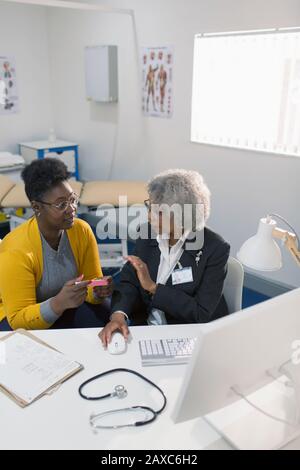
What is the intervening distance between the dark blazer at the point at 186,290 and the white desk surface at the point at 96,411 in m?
0.31

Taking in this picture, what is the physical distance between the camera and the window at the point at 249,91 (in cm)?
278

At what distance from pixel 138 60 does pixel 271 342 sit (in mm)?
3417

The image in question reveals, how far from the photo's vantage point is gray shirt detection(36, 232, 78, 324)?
5.81 feet

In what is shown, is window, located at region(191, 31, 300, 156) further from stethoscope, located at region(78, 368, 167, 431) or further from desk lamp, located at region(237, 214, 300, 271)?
stethoscope, located at region(78, 368, 167, 431)

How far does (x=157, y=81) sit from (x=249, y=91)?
3.22 feet

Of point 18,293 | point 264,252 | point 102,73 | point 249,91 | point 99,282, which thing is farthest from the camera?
point 102,73

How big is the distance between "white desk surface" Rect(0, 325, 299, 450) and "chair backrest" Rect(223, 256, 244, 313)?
0.52m

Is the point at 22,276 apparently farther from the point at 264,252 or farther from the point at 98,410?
the point at 264,252

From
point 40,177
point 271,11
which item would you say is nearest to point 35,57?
point 271,11

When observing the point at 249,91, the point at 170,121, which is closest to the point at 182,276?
the point at 249,91

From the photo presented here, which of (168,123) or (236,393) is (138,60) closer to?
(168,123)

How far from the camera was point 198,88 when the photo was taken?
3.38 meters

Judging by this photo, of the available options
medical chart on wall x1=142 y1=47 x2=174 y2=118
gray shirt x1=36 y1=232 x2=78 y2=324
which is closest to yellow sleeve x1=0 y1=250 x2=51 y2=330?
gray shirt x1=36 y1=232 x2=78 y2=324

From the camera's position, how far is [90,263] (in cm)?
201
